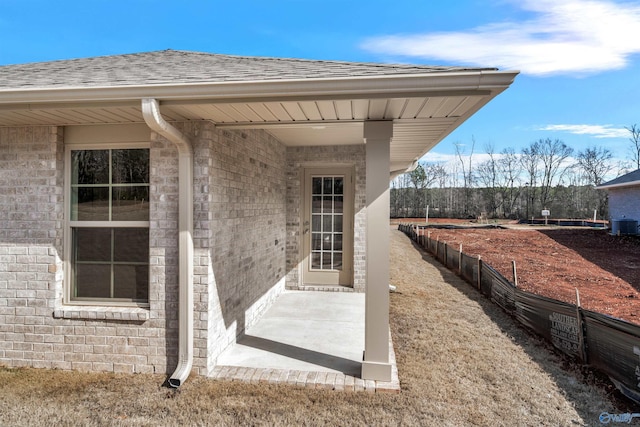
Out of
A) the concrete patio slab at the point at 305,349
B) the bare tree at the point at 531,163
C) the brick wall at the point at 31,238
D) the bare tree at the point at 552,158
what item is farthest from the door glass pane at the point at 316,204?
the bare tree at the point at 552,158

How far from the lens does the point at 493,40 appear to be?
254 inches

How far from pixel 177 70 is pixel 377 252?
2.47 meters

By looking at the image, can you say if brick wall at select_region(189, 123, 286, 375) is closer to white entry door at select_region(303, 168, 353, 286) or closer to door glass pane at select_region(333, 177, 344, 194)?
white entry door at select_region(303, 168, 353, 286)

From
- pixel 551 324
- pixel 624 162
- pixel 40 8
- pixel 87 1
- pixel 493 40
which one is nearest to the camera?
pixel 551 324

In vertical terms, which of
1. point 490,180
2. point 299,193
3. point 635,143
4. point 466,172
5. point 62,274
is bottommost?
point 62,274

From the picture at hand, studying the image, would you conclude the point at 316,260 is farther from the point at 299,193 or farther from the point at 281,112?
the point at 281,112

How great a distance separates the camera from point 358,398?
2.99 metres

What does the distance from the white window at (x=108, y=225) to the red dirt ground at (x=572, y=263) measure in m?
6.84

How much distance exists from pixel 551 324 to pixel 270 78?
4312mm

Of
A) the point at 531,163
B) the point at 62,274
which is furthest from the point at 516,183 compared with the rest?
the point at 62,274

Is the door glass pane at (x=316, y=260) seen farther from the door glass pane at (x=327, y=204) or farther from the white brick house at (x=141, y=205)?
the white brick house at (x=141, y=205)

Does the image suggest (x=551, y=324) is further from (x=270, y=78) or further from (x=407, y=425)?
(x=270, y=78)

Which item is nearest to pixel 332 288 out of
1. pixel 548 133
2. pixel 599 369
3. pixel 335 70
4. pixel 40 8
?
pixel 599 369

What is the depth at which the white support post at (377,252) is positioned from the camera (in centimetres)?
325
